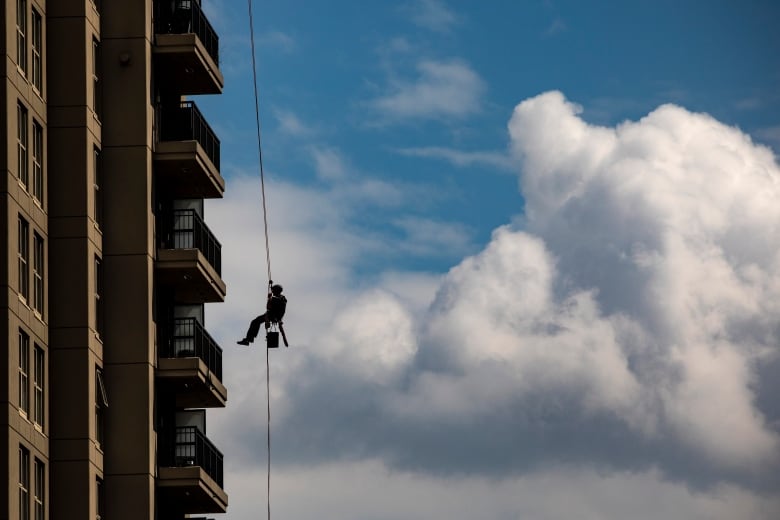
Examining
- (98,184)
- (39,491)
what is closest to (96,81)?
(98,184)

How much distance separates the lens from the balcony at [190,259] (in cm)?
7950

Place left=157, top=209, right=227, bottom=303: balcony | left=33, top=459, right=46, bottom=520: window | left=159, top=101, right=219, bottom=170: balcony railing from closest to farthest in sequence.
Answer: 1. left=33, top=459, right=46, bottom=520: window
2. left=157, top=209, right=227, bottom=303: balcony
3. left=159, top=101, right=219, bottom=170: balcony railing

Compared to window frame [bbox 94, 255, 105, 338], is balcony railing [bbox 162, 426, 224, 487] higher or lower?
lower

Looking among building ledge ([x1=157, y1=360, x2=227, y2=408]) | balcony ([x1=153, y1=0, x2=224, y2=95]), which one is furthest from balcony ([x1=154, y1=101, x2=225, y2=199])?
building ledge ([x1=157, y1=360, x2=227, y2=408])

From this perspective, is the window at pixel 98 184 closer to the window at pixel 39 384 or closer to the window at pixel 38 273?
the window at pixel 38 273

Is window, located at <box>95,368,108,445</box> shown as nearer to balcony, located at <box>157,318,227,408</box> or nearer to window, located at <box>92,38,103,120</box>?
balcony, located at <box>157,318,227,408</box>

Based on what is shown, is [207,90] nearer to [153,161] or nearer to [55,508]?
[153,161]

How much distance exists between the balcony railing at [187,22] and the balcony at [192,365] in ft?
29.7

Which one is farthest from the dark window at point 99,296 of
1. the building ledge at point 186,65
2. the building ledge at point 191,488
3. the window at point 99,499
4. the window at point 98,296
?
the building ledge at point 186,65

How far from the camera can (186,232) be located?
82.0 meters

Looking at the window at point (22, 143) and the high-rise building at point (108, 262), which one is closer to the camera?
the high-rise building at point (108, 262)

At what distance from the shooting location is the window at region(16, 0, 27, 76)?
2852 inches

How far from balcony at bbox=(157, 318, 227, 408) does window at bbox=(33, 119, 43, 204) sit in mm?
7696

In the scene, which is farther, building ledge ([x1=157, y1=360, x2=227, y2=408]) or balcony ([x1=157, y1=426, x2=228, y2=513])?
building ledge ([x1=157, y1=360, x2=227, y2=408])
